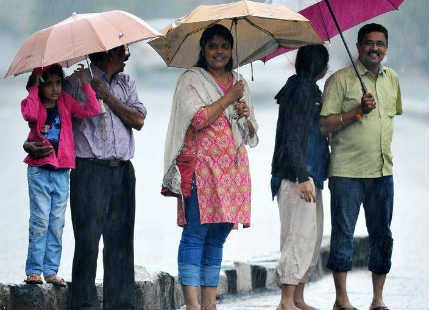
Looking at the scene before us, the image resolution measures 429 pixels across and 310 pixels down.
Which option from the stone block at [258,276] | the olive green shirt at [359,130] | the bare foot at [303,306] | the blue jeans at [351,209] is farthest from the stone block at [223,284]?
the olive green shirt at [359,130]

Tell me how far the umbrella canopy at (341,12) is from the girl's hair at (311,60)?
36 cm

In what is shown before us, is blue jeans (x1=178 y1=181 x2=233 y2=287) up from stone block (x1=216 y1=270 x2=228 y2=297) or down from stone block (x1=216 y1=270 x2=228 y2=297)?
up

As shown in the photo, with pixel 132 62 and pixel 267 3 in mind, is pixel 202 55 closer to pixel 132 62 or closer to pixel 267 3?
pixel 267 3

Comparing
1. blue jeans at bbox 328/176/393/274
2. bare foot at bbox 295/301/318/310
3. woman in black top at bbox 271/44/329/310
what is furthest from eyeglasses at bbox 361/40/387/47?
bare foot at bbox 295/301/318/310

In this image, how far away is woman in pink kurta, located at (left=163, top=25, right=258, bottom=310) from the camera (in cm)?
644

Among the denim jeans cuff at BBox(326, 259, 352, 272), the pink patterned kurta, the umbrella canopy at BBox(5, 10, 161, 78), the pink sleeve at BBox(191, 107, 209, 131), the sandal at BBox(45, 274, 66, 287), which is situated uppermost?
the umbrella canopy at BBox(5, 10, 161, 78)

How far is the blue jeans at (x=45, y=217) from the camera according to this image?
21.2ft

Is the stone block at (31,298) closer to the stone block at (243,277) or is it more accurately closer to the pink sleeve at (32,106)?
the pink sleeve at (32,106)

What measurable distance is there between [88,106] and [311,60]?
155 centimetres

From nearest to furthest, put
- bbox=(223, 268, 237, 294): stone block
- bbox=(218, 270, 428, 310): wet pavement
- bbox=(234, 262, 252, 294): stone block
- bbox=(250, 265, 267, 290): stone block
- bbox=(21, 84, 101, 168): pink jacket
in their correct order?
bbox=(21, 84, 101, 168): pink jacket → bbox=(218, 270, 428, 310): wet pavement → bbox=(223, 268, 237, 294): stone block → bbox=(234, 262, 252, 294): stone block → bbox=(250, 265, 267, 290): stone block

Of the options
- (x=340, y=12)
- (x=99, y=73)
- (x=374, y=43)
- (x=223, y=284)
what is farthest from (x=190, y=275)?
(x=223, y=284)

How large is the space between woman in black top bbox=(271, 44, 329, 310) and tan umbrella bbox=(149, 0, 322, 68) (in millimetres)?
137

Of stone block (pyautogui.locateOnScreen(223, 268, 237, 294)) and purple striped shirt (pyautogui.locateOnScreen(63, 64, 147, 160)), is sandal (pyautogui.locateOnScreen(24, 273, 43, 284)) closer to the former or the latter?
purple striped shirt (pyautogui.locateOnScreen(63, 64, 147, 160))

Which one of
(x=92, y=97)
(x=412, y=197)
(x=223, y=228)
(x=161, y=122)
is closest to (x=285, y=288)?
(x=223, y=228)
